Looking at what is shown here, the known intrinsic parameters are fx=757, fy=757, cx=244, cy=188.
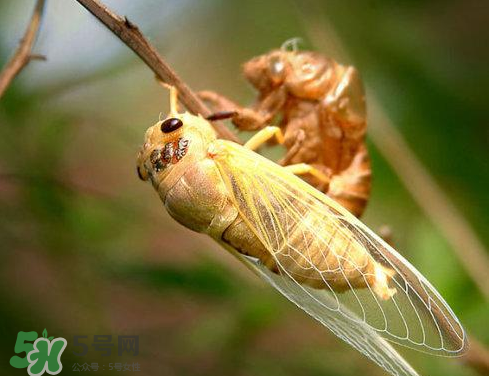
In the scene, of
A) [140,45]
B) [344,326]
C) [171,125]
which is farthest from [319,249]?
[140,45]

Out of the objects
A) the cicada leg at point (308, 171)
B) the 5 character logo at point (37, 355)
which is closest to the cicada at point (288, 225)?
the cicada leg at point (308, 171)

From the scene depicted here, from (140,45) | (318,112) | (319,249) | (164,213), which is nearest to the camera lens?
(140,45)

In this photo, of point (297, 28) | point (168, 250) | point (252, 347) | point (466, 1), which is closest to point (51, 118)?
point (168, 250)

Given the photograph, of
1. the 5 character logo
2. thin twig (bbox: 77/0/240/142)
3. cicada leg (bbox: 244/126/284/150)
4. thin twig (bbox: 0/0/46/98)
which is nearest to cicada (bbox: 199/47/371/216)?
cicada leg (bbox: 244/126/284/150)

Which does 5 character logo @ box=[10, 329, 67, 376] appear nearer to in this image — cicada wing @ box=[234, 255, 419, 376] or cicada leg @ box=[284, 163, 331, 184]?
cicada wing @ box=[234, 255, 419, 376]

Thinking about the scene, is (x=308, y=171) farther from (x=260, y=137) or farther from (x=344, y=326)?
(x=344, y=326)

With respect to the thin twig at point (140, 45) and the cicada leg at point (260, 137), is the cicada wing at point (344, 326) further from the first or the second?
the thin twig at point (140, 45)
